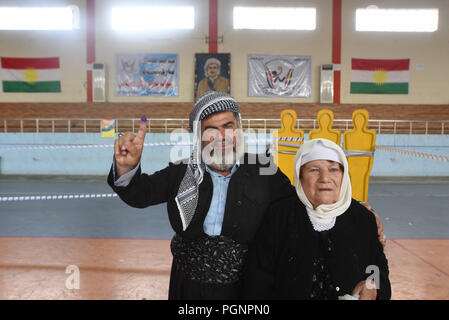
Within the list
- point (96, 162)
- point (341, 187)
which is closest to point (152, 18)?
point (96, 162)

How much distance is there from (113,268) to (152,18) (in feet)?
31.1

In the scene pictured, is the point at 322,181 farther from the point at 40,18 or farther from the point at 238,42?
the point at 40,18

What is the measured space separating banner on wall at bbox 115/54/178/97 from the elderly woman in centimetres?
991

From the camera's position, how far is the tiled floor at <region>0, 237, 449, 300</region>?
2158 millimetres

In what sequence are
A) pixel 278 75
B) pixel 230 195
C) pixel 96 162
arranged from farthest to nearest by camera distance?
pixel 278 75 → pixel 96 162 → pixel 230 195

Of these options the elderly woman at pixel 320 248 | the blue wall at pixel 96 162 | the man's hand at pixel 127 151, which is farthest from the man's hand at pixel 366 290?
the blue wall at pixel 96 162

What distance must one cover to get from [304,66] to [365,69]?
1.87 m

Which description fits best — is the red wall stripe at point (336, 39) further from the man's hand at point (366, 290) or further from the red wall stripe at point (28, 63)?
the man's hand at point (366, 290)

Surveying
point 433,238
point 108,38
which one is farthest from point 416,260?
point 108,38

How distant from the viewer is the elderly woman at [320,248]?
117 centimetres

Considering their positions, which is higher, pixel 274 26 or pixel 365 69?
pixel 274 26

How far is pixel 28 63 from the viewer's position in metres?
10.6

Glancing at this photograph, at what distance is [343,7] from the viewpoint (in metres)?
10.5
